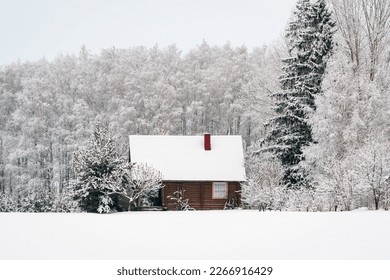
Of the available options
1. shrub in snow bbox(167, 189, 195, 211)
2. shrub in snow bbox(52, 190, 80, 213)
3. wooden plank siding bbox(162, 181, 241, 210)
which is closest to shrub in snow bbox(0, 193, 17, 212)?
shrub in snow bbox(52, 190, 80, 213)

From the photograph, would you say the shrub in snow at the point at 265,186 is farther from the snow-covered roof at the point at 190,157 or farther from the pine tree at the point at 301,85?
the snow-covered roof at the point at 190,157

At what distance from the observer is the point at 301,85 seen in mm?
36469

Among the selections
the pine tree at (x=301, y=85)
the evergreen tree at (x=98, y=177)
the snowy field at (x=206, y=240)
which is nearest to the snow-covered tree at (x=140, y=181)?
the evergreen tree at (x=98, y=177)

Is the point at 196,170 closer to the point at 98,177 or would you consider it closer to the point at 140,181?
the point at 140,181

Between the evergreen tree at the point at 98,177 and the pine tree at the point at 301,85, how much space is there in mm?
11174

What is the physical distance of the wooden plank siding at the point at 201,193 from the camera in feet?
124

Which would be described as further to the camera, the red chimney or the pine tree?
the red chimney

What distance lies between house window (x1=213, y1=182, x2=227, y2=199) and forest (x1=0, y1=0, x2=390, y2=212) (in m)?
1.63

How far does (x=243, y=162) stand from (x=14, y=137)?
2622 cm

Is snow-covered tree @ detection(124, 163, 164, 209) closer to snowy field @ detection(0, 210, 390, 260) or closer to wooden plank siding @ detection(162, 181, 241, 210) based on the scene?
wooden plank siding @ detection(162, 181, 241, 210)

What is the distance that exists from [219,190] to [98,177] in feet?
33.3

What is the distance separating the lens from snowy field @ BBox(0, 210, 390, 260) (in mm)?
10612

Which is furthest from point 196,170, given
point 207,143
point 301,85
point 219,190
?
point 301,85

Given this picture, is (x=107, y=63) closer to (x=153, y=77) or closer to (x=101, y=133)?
(x=153, y=77)
